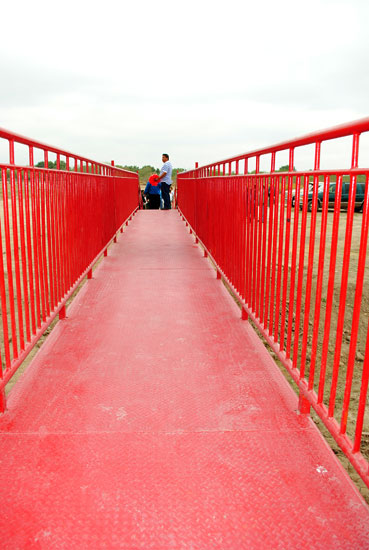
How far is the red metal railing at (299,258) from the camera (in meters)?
1.92

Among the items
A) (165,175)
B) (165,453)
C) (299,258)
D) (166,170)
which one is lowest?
(165,453)

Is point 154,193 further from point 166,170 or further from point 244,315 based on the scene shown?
point 244,315

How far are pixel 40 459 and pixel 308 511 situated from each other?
1.19 metres

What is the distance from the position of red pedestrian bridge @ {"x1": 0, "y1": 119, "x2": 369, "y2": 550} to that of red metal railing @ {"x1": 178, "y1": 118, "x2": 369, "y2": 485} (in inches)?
0.6

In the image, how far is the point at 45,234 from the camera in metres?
3.64

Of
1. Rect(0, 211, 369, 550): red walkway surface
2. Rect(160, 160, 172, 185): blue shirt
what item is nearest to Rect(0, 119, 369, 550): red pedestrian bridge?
Rect(0, 211, 369, 550): red walkway surface

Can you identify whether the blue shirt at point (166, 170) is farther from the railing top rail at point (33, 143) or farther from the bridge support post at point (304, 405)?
the bridge support post at point (304, 405)

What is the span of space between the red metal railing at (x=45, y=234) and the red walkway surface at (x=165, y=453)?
314 mm

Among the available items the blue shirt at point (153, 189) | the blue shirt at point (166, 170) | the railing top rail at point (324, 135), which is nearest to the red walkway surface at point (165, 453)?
the railing top rail at point (324, 135)

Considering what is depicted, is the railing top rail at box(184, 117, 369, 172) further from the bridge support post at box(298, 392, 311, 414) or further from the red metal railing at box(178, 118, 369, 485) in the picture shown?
the bridge support post at box(298, 392, 311, 414)

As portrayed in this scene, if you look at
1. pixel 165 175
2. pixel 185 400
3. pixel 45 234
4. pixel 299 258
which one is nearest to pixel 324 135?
pixel 299 258

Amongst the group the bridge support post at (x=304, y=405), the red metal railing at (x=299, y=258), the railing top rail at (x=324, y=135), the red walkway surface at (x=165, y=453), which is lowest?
the red walkway surface at (x=165, y=453)

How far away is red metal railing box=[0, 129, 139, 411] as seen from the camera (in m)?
2.72

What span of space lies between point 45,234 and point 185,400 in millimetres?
1699
